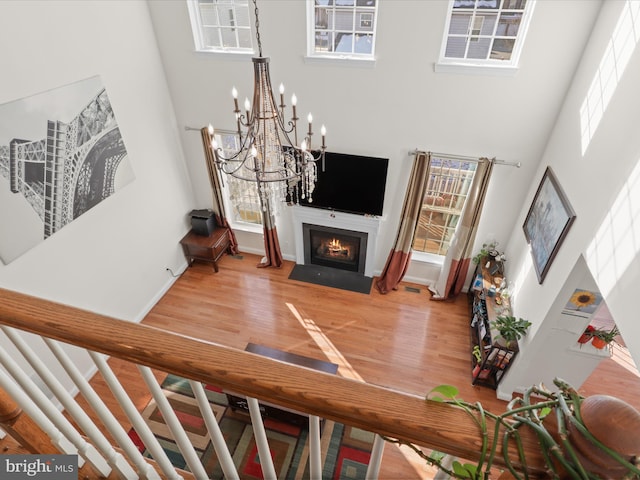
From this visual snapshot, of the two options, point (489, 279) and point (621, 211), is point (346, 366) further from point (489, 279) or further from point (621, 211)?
point (621, 211)

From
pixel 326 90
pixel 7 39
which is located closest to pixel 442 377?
pixel 326 90

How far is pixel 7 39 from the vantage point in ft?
9.70

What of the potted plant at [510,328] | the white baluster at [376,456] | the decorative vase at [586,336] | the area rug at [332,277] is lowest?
the area rug at [332,277]

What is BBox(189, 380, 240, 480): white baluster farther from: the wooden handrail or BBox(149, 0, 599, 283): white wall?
BBox(149, 0, 599, 283): white wall

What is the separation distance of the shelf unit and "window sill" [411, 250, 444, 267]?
538 millimetres

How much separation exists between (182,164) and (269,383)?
5.24m

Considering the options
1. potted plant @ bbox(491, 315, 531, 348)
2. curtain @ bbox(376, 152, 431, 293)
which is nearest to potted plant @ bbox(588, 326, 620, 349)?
potted plant @ bbox(491, 315, 531, 348)

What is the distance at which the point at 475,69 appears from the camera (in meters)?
3.74

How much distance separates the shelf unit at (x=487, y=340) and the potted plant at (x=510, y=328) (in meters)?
0.06

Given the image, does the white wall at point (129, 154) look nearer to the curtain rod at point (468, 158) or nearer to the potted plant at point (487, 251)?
the curtain rod at point (468, 158)

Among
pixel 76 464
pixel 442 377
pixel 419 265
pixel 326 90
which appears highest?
pixel 326 90

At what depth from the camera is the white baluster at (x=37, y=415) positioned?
1.02m

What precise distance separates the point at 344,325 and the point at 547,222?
264 centimetres

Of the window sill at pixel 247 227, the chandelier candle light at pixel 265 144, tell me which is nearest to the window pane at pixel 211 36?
the chandelier candle light at pixel 265 144
